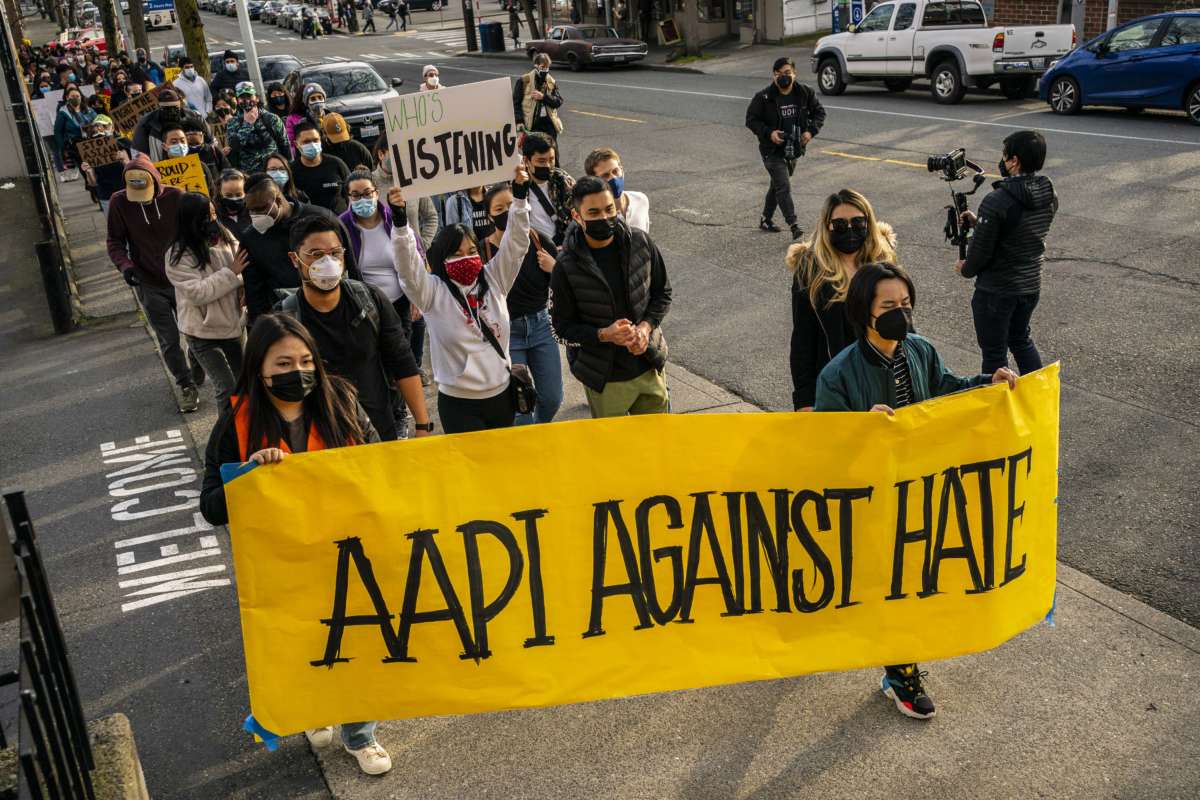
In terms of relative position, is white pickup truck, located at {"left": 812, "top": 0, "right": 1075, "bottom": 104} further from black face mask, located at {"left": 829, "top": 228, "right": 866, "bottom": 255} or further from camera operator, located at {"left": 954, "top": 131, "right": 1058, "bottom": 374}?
black face mask, located at {"left": 829, "top": 228, "right": 866, "bottom": 255}

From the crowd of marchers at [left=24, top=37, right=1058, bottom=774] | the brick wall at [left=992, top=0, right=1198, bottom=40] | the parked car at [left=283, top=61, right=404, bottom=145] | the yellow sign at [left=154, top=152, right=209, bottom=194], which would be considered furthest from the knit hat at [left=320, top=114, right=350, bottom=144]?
the brick wall at [left=992, top=0, right=1198, bottom=40]

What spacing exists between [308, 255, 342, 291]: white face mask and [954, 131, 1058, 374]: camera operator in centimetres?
360

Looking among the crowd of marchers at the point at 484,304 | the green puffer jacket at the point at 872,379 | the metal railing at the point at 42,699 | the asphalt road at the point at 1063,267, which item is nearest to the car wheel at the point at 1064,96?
the asphalt road at the point at 1063,267

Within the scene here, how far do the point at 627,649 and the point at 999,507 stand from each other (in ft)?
4.71

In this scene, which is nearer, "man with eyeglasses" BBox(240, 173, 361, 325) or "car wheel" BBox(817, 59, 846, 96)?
"man with eyeglasses" BBox(240, 173, 361, 325)

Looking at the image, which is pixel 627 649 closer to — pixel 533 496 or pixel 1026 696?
pixel 533 496

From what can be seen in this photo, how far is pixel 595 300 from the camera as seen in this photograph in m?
5.58

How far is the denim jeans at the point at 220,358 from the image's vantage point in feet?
24.4

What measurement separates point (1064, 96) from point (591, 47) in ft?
60.6

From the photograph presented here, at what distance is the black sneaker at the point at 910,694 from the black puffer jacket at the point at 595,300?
1970 millimetres

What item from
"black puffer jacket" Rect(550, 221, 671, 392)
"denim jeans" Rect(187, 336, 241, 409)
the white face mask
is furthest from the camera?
"denim jeans" Rect(187, 336, 241, 409)

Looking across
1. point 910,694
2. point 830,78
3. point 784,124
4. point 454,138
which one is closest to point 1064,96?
point 830,78

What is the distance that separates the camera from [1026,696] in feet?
15.0

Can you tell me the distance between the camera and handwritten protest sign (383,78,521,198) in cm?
616
